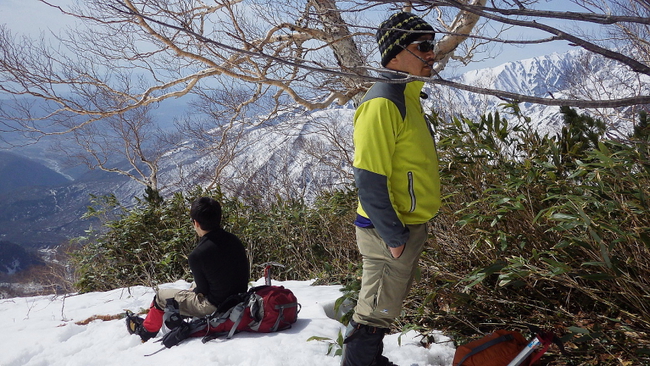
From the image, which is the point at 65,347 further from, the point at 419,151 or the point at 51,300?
the point at 419,151

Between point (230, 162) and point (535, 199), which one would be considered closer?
point (535, 199)

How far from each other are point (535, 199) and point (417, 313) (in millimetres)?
1059

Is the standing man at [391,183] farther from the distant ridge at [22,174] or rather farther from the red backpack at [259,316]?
the distant ridge at [22,174]

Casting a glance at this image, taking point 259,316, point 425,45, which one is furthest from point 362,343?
point 425,45


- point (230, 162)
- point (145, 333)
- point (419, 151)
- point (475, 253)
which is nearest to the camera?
point (419, 151)

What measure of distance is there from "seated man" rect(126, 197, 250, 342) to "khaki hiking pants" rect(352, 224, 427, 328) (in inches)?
61.1

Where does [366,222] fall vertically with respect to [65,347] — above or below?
above

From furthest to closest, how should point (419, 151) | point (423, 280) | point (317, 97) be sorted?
point (317, 97)
point (423, 280)
point (419, 151)

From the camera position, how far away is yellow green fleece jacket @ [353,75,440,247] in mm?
1868

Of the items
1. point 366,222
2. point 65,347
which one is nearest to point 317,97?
point 65,347

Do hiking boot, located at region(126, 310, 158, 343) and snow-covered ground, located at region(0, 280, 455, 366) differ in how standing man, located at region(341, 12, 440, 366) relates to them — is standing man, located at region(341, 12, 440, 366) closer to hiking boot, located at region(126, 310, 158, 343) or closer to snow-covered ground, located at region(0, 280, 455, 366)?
snow-covered ground, located at region(0, 280, 455, 366)

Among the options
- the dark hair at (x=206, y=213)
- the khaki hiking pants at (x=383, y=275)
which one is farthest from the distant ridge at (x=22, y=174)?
the khaki hiking pants at (x=383, y=275)

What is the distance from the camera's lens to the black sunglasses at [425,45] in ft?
6.17

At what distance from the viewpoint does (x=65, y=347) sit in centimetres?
357
